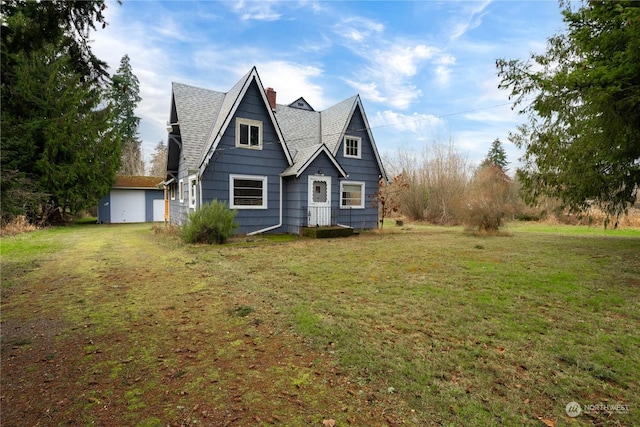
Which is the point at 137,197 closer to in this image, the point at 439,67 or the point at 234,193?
the point at 234,193

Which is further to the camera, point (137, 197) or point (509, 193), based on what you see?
point (509, 193)

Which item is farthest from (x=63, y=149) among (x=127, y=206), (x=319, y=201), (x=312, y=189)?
A: (x=319, y=201)

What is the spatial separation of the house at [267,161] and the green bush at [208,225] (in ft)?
5.41

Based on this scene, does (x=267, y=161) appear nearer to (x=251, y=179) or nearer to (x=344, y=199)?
(x=251, y=179)

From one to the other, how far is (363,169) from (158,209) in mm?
17611

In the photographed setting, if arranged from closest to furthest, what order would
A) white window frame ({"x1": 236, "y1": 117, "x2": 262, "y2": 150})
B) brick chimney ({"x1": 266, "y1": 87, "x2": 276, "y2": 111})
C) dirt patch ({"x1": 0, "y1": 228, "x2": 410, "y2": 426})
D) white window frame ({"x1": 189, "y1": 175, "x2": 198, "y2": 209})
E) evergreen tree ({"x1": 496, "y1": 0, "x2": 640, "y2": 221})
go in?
1. dirt patch ({"x1": 0, "y1": 228, "x2": 410, "y2": 426})
2. evergreen tree ({"x1": 496, "y1": 0, "x2": 640, "y2": 221})
3. white window frame ({"x1": 189, "y1": 175, "x2": 198, "y2": 209})
4. white window frame ({"x1": 236, "y1": 117, "x2": 262, "y2": 150})
5. brick chimney ({"x1": 266, "y1": 87, "x2": 276, "y2": 111})

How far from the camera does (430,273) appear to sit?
668 cm

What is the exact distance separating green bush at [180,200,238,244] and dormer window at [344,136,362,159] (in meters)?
7.46

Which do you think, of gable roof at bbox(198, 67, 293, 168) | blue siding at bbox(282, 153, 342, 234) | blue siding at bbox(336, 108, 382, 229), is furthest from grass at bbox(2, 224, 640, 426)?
blue siding at bbox(336, 108, 382, 229)

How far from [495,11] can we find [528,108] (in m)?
3.48

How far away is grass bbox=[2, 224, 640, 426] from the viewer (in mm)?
2445

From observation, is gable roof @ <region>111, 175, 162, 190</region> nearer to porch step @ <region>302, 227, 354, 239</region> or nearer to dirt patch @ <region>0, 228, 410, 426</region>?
porch step @ <region>302, 227, 354, 239</region>

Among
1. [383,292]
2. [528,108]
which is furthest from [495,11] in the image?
[383,292]

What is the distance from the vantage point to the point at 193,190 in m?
12.9
